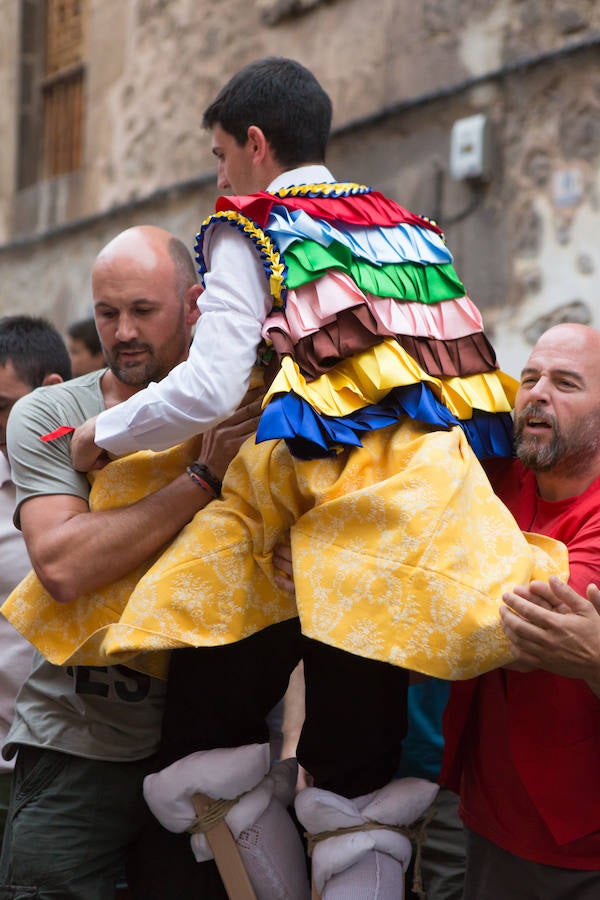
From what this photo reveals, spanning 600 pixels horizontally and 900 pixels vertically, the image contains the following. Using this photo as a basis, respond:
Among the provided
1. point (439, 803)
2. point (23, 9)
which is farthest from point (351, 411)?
point (23, 9)

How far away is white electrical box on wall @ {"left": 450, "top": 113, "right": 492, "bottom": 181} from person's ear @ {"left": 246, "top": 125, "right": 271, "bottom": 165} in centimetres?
354

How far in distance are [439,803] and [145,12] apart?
682cm

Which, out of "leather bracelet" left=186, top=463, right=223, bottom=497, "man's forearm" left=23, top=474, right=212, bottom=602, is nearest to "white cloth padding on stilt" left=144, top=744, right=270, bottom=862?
"man's forearm" left=23, top=474, right=212, bottom=602

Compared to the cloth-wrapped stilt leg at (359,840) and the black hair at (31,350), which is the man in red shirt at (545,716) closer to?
the cloth-wrapped stilt leg at (359,840)

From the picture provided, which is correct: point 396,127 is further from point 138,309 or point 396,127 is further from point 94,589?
point 94,589

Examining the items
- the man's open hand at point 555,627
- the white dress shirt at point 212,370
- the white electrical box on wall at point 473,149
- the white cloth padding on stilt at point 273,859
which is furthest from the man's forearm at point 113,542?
the white electrical box on wall at point 473,149

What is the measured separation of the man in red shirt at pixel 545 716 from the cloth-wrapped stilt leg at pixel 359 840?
0.19m

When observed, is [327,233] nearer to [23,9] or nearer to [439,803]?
[439,803]

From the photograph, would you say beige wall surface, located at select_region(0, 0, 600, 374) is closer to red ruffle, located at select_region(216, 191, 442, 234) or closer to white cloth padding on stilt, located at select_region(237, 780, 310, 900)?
red ruffle, located at select_region(216, 191, 442, 234)

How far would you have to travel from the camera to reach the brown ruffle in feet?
7.93

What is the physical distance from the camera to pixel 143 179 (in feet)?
28.4

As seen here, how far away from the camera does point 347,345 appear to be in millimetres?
2443

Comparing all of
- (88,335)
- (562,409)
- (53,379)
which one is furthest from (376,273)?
(88,335)

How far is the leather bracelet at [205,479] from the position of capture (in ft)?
8.50
